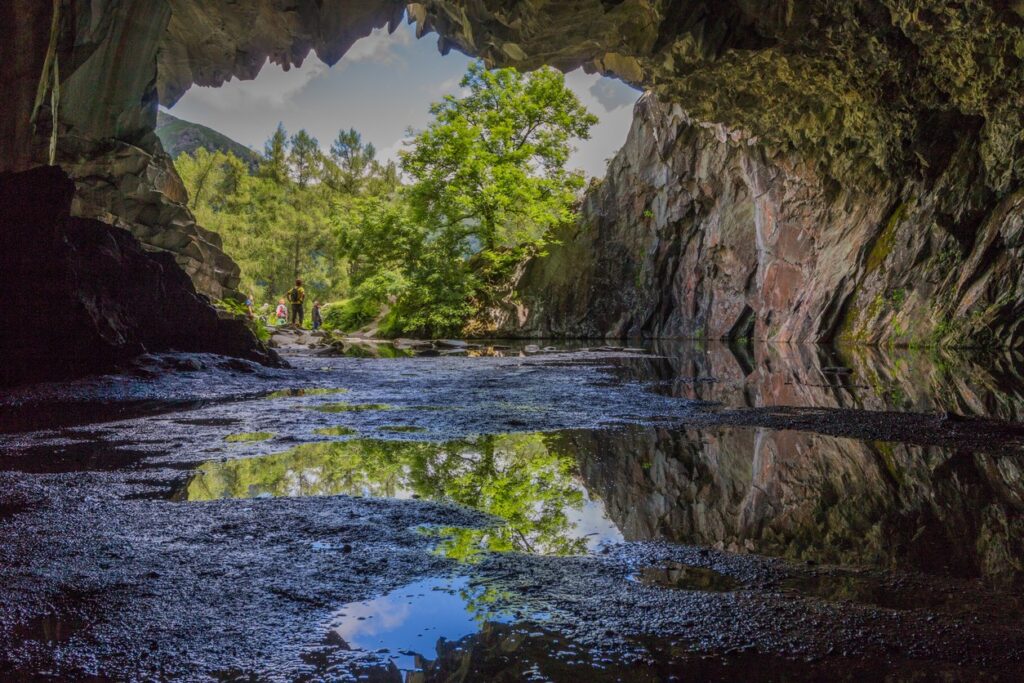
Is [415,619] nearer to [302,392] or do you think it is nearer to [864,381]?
[302,392]

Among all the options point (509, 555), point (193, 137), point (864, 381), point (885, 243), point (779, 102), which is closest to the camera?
point (509, 555)

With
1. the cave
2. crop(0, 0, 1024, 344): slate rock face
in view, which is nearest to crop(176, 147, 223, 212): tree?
crop(0, 0, 1024, 344): slate rock face

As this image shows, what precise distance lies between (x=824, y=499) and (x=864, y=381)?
6307 millimetres

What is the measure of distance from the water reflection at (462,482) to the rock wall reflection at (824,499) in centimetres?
20

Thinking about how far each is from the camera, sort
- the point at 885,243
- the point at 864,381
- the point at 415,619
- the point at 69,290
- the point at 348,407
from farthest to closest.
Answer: the point at 885,243 < the point at 864,381 < the point at 69,290 < the point at 348,407 < the point at 415,619

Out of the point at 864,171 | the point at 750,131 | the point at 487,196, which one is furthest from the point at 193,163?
the point at 864,171

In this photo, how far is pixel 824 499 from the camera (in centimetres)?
300

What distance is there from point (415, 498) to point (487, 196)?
27.2 meters

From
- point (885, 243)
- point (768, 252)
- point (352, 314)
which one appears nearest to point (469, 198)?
point (352, 314)

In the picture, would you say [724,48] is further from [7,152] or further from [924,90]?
[7,152]

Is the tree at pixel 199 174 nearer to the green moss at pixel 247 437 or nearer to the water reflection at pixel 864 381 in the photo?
the water reflection at pixel 864 381

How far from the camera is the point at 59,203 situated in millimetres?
7375

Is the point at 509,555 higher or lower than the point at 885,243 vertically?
lower

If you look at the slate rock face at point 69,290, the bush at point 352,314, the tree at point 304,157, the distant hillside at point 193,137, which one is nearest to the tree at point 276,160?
the tree at point 304,157
